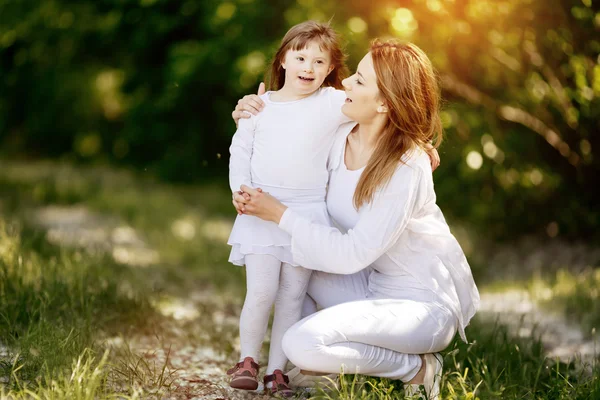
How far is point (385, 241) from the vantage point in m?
2.66

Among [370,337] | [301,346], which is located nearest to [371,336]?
[370,337]

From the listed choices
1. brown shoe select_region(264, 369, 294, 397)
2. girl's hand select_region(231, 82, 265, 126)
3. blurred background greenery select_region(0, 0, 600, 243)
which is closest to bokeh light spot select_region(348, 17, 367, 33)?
blurred background greenery select_region(0, 0, 600, 243)

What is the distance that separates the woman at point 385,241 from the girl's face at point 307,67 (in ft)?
0.44

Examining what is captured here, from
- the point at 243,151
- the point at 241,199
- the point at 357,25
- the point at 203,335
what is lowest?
the point at 203,335

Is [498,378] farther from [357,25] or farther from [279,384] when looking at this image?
[357,25]

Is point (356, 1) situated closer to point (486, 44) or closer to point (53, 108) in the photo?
point (486, 44)

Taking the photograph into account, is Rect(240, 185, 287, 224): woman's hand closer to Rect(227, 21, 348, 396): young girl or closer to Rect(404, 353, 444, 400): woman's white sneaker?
Rect(227, 21, 348, 396): young girl

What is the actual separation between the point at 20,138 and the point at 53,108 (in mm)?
869

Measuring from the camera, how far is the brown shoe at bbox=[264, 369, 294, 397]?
2.77m

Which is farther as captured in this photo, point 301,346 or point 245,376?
point 245,376

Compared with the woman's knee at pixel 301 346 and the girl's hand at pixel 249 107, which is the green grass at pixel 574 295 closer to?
the woman's knee at pixel 301 346

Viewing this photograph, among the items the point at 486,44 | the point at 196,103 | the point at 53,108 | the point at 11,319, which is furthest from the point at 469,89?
the point at 53,108

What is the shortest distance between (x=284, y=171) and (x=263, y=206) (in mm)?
183

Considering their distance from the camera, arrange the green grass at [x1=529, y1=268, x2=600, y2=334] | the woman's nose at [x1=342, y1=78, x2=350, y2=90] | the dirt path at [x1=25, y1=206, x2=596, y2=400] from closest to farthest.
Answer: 1. the woman's nose at [x1=342, y1=78, x2=350, y2=90]
2. the dirt path at [x1=25, y1=206, x2=596, y2=400]
3. the green grass at [x1=529, y1=268, x2=600, y2=334]
